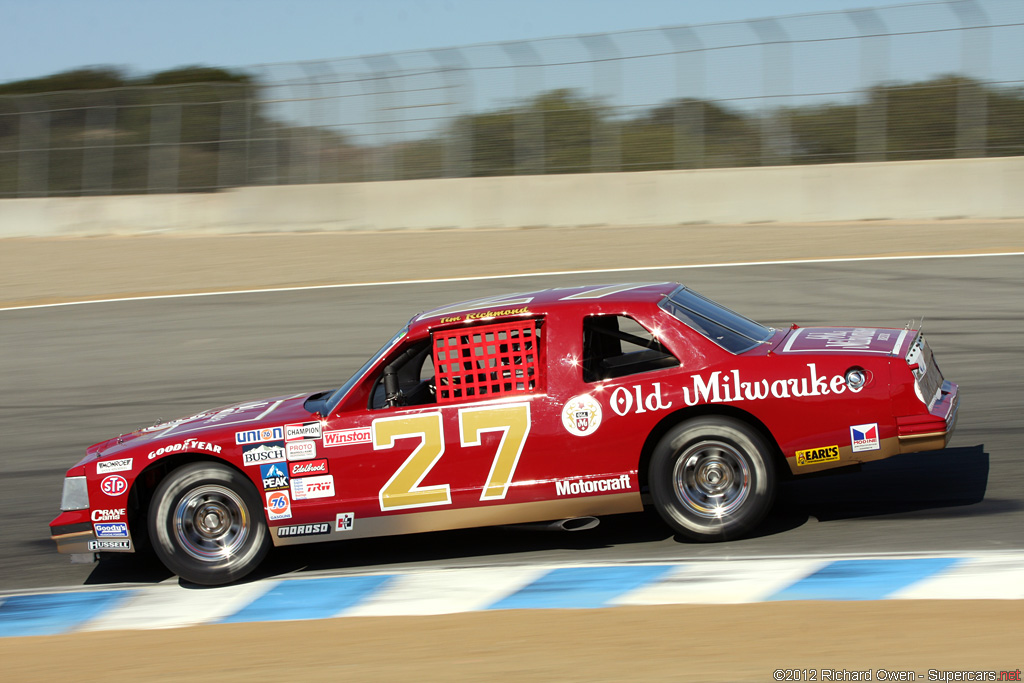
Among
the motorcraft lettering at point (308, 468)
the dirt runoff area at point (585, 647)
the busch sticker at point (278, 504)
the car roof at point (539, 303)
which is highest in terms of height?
the car roof at point (539, 303)

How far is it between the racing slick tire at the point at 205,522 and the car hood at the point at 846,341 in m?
3.27

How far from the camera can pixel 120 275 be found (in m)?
20.0

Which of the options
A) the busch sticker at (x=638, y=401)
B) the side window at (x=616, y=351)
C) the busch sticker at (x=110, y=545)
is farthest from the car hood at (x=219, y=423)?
the busch sticker at (x=638, y=401)

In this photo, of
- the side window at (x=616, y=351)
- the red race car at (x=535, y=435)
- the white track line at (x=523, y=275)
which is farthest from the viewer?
the white track line at (x=523, y=275)

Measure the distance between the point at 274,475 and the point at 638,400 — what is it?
7.18 feet

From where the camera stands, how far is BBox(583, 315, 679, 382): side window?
5.87 m

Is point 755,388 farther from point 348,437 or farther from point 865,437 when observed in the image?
point 348,437

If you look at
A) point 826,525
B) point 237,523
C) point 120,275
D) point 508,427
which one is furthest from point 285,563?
point 120,275

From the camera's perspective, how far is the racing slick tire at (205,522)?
6.11m

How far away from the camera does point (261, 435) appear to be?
609 cm

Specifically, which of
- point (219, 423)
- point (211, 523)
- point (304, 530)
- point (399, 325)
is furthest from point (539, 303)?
point (399, 325)

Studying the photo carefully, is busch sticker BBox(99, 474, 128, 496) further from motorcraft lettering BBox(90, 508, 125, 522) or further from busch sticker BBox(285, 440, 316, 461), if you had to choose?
busch sticker BBox(285, 440, 316, 461)

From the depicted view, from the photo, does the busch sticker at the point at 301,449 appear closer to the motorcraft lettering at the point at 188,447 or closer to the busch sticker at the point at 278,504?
the busch sticker at the point at 278,504

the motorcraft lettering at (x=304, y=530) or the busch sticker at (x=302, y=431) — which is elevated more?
the busch sticker at (x=302, y=431)
